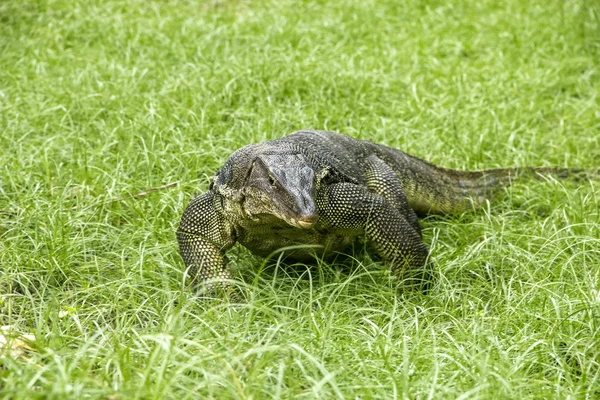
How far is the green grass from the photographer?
327 centimetres

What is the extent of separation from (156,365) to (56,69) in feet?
17.3

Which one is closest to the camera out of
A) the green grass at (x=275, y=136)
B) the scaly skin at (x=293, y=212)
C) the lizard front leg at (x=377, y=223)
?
the green grass at (x=275, y=136)

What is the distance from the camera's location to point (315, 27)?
358 inches

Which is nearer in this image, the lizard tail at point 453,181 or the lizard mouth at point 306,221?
the lizard mouth at point 306,221

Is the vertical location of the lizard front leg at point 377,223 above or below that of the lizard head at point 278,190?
below

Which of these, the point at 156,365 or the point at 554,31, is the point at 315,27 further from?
the point at 156,365

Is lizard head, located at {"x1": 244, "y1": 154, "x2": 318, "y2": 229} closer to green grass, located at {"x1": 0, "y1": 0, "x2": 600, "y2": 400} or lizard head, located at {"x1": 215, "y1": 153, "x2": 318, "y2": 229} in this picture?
lizard head, located at {"x1": 215, "y1": 153, "x2": 318, "y2": 229}

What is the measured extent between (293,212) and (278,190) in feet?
0.66

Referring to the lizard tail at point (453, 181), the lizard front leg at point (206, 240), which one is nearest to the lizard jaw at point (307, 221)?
the lizard front leg at point (206, 240)

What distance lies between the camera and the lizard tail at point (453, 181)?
549 centimetres

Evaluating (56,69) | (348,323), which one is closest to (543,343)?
(348,323)

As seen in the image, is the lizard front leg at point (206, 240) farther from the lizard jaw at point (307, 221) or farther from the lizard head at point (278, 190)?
the lizard jaw at point (307, 221)

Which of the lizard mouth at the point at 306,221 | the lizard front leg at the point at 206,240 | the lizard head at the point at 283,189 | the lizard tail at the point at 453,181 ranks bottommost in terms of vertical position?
the lizard tail at the point at 453,181

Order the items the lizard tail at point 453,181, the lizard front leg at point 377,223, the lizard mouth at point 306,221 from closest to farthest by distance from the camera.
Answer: the lizard mouth at point 306,221, the lizard front leg at point 377,223, the lizard tail at point 453,181
